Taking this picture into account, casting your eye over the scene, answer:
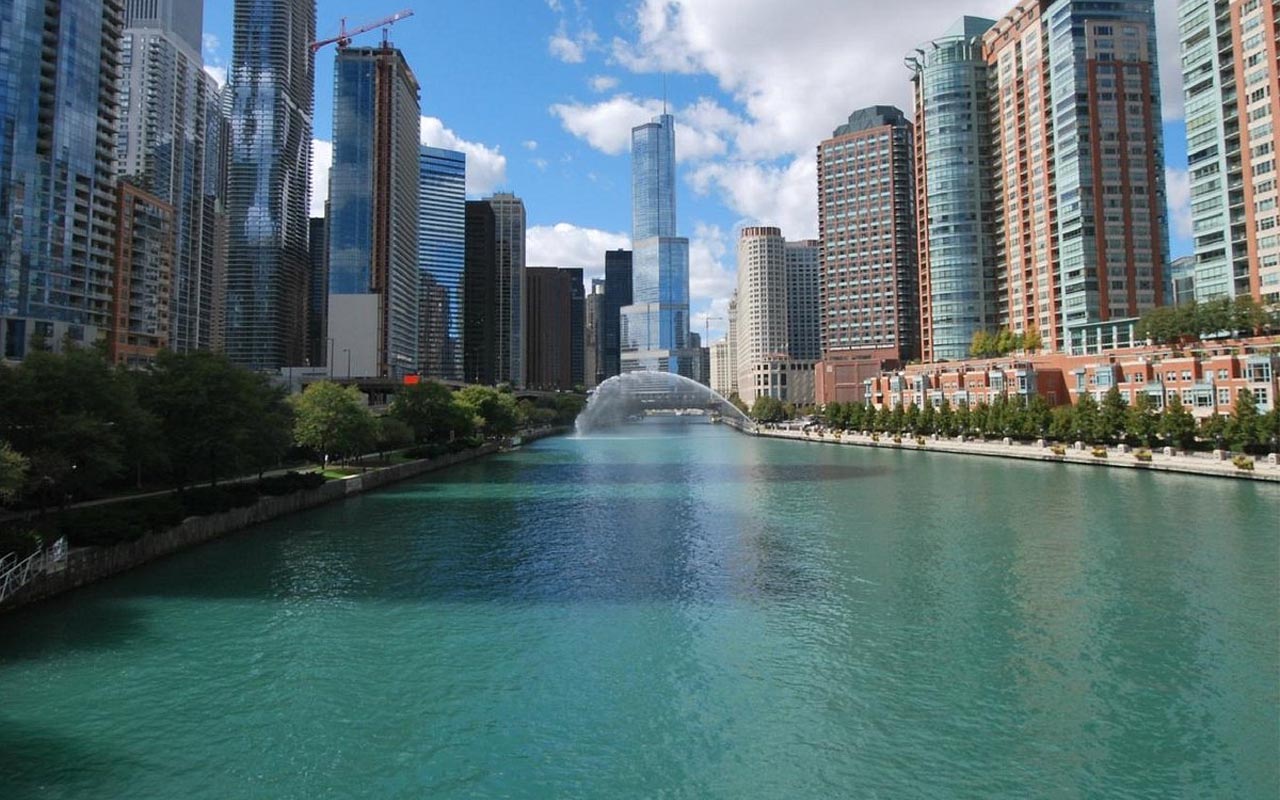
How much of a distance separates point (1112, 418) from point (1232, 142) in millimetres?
54796

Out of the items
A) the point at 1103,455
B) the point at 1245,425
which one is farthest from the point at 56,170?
the point at 1245,425

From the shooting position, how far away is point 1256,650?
24328 millimetres

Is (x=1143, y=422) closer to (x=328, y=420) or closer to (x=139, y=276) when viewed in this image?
(x=328, y=420)

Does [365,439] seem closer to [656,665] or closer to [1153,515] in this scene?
[656,665]

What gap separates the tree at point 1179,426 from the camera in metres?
78.8

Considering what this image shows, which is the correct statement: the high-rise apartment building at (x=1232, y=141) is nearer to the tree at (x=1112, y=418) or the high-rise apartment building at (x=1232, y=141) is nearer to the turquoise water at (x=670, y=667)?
the tree at (x=1112, y=418)

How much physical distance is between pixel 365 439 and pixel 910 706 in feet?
210

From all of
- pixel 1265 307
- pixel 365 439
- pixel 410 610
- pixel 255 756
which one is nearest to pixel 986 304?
pixel 1265 307

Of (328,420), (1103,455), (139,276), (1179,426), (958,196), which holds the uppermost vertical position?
(958,196)

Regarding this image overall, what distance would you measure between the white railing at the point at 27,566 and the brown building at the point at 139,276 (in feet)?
366

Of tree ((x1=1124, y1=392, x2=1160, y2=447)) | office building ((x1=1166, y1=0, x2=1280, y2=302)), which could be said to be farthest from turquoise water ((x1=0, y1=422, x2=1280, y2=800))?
office building ((x1=1166, y1=0, x2=1280, y2=302))

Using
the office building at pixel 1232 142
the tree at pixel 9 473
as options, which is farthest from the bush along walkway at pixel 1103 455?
the tree at pixel 9 473

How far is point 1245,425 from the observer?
236ft

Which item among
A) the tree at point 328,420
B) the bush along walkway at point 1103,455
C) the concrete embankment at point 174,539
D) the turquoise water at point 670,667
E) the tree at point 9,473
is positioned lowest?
the turquoise water at point 670,667
